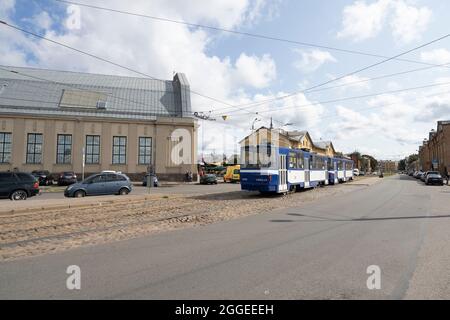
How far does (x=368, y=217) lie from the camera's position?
11.3 meters

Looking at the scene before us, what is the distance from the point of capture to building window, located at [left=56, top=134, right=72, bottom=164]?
43.4m

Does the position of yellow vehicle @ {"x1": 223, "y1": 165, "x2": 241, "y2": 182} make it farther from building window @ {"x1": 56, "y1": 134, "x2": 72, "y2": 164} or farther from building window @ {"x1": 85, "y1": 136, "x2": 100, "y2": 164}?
building window @ {"x1": 56, "y1": 134, "x2": 72, "y2": 164}

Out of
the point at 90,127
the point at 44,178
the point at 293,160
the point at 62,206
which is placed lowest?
the point at 62,206

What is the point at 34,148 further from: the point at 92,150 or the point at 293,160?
the point at 293,160

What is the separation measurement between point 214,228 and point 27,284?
5.40m

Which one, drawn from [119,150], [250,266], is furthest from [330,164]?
[250,266]

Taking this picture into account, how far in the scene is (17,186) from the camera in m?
17.8

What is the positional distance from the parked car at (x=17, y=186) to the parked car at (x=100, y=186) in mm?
1875

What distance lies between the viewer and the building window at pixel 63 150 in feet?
142

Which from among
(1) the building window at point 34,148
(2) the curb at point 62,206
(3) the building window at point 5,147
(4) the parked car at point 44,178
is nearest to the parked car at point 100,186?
(2) the curb at point 62,206

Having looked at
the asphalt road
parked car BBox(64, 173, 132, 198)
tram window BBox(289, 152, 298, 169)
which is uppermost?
tram window BBox(289, 152, 298, 169)

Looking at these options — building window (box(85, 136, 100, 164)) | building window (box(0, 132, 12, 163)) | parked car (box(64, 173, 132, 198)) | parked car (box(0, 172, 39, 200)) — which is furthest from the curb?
building window (box(0, 132, 12, 163))

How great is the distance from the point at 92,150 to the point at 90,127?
125 inches
